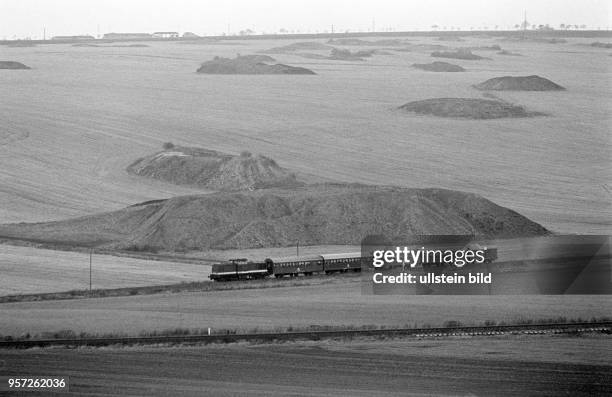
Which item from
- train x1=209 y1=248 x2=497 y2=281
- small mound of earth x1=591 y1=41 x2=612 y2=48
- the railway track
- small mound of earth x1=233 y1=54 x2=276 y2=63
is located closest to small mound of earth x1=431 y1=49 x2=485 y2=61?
small mound of earth x1=591 y1=41 x2=612 y2=48

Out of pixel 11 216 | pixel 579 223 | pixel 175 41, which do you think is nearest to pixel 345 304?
pixel 579 223

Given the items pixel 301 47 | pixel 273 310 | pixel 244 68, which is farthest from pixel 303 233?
pixel 301 47

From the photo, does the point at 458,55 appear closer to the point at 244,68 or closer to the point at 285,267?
the point at 244,68

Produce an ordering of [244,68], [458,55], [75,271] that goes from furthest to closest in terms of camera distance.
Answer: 1. [458,55]
2. [244,68]
3. [75,271]

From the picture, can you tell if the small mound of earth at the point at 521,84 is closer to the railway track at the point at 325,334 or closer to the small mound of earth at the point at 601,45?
the small mound of earth at the point at 601,45

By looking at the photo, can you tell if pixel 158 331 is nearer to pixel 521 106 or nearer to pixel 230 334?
pixel 230 334

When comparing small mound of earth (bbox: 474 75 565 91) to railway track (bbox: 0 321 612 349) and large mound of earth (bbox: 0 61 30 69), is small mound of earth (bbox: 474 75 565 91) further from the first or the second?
railway track (bbox: 0 321 612 349)

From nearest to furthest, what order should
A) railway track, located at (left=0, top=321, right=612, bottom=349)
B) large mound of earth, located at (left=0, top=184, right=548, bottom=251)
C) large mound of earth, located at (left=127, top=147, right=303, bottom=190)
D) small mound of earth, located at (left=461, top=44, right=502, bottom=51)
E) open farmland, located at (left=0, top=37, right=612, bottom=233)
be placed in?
railway track, located at (left=0, top=321, right=612, bottom=349), large mound of earth, located at (left=0, top=184, right=548, bottom=251), large mound of earth, located at (left=127, top=147, right=303, bottom=190), open farmland, located at (left=0, top=37, right=612, bottom=233), small mound of earth, located at (left=461, top=44, right=502, bottom=51)
